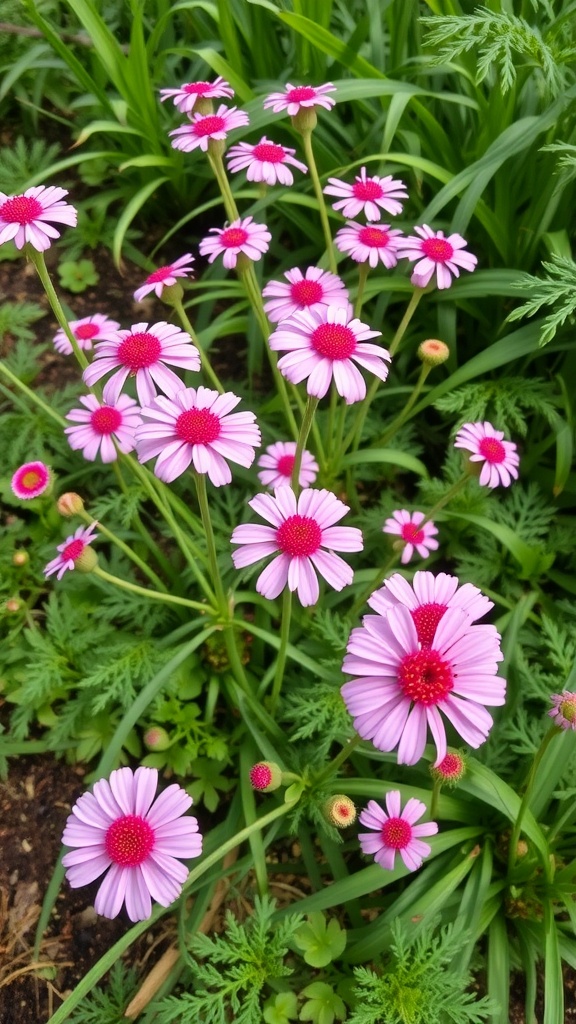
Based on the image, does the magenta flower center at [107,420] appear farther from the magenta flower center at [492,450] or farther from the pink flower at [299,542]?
the magenta flower center at [492,450]

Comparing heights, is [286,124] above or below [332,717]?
above

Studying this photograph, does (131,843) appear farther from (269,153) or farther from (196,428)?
(269,153)

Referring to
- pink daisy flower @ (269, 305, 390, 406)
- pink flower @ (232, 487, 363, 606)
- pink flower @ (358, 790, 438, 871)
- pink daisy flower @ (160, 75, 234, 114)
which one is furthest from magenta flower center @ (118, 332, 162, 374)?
pink flower @ (358, 790, 438, 871)

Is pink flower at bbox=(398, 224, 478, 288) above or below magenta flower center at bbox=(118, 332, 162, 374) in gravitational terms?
above

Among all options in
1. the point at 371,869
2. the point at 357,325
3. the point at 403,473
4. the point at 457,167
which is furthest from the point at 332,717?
the point at 457,167

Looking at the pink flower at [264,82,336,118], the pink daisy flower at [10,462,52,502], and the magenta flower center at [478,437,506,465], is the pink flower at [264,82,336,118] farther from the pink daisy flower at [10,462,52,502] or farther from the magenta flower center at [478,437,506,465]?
the pink daisy flower at [10,462,52,502]

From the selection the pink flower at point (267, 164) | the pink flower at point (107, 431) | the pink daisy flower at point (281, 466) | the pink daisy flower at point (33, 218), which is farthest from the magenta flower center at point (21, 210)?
the pink daisy flower at point (281, 466)

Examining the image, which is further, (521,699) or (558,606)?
(558,606)

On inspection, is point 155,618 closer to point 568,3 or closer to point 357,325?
point 357,325
